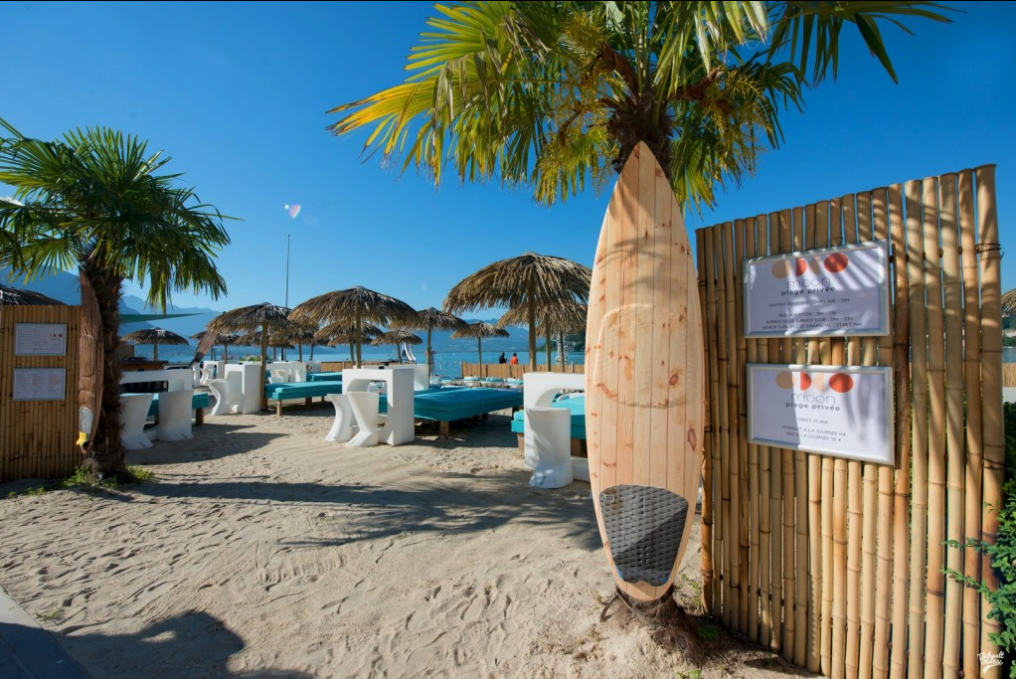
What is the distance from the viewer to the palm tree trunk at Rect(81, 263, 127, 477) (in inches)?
225

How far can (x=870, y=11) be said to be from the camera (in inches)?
93.6

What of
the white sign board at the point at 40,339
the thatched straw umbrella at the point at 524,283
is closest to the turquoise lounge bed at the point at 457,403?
the thatched straw umbrella at the point at 524,283

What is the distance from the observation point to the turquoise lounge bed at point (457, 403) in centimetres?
880

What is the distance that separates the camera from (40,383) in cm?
595

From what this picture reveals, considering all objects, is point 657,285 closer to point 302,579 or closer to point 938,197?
point 938,197

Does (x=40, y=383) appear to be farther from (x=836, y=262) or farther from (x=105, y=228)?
(x=836, y=262)

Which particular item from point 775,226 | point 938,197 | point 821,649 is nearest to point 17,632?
point 821,649

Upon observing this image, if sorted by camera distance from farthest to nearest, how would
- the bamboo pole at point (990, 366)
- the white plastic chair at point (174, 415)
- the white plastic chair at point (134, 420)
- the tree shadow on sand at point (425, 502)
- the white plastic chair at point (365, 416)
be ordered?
the white plastic chair at point (174, 415) → the white plastic chair at point (365, 416) → the white plastic chair at point (134, 420) → the tree shadow on sand at point (425, 502) → the bamboo pole at point (990, 366)

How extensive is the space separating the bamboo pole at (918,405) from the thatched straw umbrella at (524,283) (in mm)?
7947

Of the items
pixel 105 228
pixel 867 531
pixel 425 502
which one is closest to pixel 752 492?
pixel 867 531

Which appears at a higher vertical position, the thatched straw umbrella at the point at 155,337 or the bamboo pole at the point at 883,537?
the thatched straw umbrella at the point at 155,337

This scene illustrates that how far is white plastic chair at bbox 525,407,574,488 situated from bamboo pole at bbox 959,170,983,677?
404 centimetres

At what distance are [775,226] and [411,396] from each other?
7.15m

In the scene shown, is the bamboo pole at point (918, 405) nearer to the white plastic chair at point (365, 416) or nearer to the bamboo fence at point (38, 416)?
the white plastic chair at point (365, 416)
